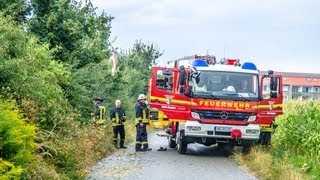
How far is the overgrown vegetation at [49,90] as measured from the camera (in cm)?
852

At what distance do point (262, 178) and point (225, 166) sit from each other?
7.58 ft

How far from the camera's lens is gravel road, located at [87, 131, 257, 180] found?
1237cm

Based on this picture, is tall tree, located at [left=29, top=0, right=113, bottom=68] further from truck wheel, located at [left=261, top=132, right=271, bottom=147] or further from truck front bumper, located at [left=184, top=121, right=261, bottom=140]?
truck wheel, located at [left=261, top=132, right=271, bottom=147]

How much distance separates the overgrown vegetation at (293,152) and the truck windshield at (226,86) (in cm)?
138

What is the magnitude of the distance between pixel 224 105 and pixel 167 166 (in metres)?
3.15

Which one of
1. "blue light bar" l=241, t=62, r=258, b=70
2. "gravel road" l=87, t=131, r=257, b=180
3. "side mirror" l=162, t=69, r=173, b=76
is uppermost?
"blue light bar" l=241, t=62, r=258, b=70

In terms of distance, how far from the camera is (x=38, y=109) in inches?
433

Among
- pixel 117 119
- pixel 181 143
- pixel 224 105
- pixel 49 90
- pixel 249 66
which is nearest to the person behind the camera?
pixel 49 90

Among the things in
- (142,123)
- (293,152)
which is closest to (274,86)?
(293,152)

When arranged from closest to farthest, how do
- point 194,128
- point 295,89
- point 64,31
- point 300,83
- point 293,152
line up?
point 293,152
point 194,128
point 64,31
point 295,89
point 300,83

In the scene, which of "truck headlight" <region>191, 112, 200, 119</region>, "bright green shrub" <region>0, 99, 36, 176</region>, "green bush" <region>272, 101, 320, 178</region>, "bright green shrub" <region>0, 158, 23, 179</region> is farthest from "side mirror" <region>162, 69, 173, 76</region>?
"bright green shrub" <region>0, 158, 23, 179</region>

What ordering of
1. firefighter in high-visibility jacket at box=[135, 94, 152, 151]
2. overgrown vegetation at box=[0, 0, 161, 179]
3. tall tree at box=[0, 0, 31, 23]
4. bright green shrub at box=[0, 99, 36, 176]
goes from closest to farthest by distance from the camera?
1. bright green shrub at box=[0, 99, 36, 176]
2. overgrown vegetation at box=[0, 0, 161, 179]
3. firefighter in high-visibility jacket at box=[135, 94, 152, 151]
4. tall tree at box=[0, 0, 31, 23]

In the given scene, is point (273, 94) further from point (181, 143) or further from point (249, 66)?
point (181, 143)

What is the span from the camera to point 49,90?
12.0 meters
